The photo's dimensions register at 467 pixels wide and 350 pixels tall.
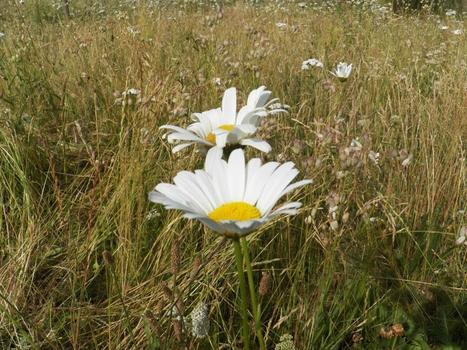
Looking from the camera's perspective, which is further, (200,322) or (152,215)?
(152,215)

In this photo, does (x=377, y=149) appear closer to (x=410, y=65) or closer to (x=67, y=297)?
(x=67, y=297)

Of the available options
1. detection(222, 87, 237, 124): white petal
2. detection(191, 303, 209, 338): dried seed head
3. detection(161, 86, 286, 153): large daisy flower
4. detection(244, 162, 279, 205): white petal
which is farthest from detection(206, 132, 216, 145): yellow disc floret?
detection(191, 303, 209, 338): dried seed head

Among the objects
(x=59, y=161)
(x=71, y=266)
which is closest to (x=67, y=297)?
(x=71, y=266)

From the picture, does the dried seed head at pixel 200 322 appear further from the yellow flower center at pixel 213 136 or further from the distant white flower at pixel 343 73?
the distant white flower at pixel 343 73

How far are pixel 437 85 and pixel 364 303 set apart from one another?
150 cm

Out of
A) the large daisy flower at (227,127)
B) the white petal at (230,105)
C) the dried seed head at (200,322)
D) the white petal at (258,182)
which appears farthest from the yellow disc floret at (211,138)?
the dried seed head at (200,322)

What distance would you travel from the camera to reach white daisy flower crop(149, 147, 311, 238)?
827 millimetres

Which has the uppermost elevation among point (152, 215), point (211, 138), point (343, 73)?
point (211, 138)

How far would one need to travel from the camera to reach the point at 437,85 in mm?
2400

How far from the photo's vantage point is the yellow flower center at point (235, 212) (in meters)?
0.83

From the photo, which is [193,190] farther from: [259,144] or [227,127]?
[227,127]

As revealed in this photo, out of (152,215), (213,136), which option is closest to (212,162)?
(213,136)

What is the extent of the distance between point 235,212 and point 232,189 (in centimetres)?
8

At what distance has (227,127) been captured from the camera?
4.06 ft
